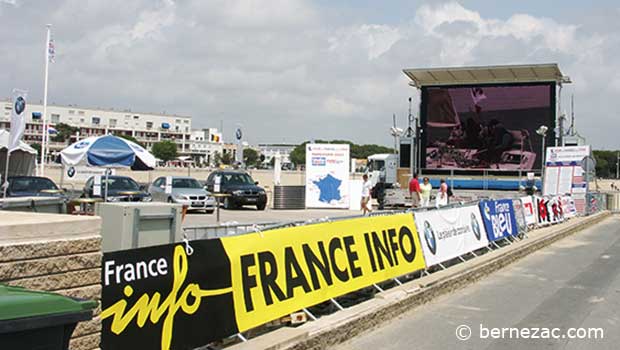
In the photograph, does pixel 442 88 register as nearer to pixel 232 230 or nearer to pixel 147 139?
pixel 232 230

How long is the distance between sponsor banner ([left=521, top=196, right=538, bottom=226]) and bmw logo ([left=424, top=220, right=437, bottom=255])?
8675 millimetres

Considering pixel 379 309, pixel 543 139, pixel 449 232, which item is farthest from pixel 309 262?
pixel 543 139

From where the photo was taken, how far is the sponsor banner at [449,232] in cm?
1023

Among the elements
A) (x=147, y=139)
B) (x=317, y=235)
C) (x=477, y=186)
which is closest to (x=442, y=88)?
(x=477, y=186)

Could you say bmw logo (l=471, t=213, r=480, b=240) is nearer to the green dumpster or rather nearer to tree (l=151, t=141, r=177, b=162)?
the green dumpster

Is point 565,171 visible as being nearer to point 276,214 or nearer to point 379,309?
point 276,214

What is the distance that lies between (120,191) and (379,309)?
47.9ft

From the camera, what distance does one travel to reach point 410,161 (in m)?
39.5

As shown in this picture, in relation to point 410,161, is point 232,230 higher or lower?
lower

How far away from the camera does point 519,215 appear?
57.2 feet

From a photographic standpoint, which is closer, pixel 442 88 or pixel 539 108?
pixel 539 108

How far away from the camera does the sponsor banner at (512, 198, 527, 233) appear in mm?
17141

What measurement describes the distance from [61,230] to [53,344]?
3.74 ft

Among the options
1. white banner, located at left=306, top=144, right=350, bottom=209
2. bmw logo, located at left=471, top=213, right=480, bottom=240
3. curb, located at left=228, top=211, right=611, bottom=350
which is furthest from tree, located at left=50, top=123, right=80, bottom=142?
curb, located at left=228, top=211, right=611, bottom=350
